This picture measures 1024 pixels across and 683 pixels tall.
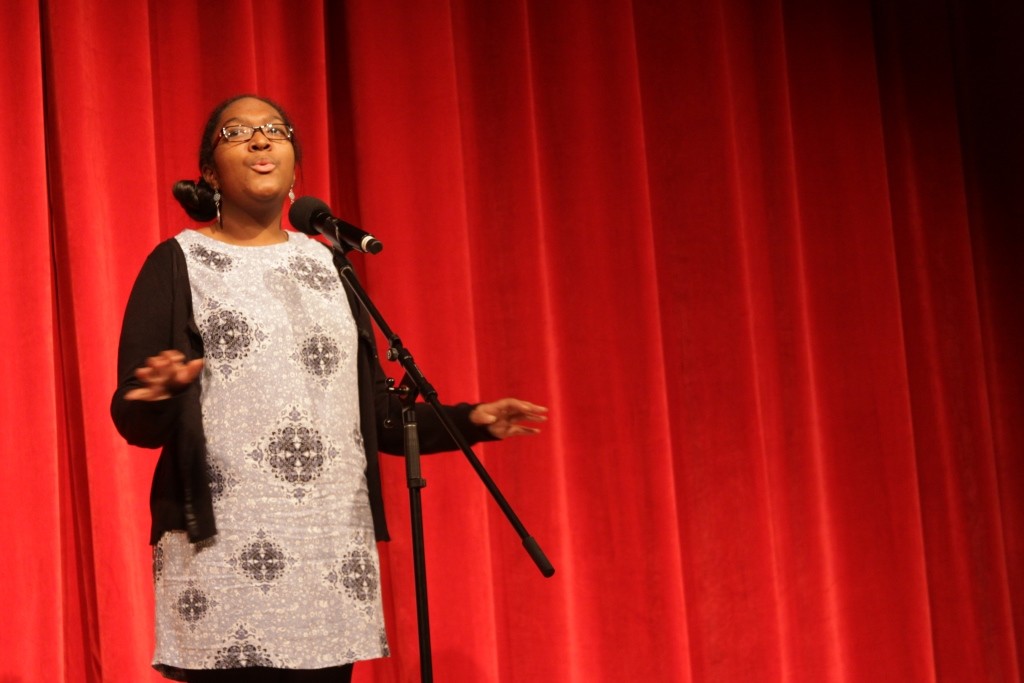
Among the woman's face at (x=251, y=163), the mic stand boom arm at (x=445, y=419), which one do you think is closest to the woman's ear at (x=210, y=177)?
the woman's face at (x=251, y=163)

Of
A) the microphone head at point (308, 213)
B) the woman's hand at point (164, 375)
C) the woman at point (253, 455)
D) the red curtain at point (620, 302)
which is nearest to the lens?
the woman's hand at point (164, 375)

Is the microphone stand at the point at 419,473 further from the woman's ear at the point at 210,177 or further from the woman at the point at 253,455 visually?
the woman's ear at the point at 210,177

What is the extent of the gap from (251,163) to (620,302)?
1.71m

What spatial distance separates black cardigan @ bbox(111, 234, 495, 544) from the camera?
1833 mm

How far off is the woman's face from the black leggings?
0.79 meters

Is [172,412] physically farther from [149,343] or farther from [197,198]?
[197,198]

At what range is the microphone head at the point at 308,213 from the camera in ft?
6.84

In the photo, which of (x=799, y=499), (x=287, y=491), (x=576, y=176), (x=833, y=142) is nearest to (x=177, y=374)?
(x=287, y=491)

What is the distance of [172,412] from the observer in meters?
1.81

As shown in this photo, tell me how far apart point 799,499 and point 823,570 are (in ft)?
0.75

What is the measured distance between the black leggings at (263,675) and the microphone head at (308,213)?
0.73 metres

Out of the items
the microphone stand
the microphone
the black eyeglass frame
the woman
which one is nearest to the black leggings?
the woman

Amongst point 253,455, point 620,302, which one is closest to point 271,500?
point 253,455

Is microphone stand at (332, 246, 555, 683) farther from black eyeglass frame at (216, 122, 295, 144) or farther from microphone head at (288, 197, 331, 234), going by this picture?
black eyeglass frame at (216, 122, 295, 144)
